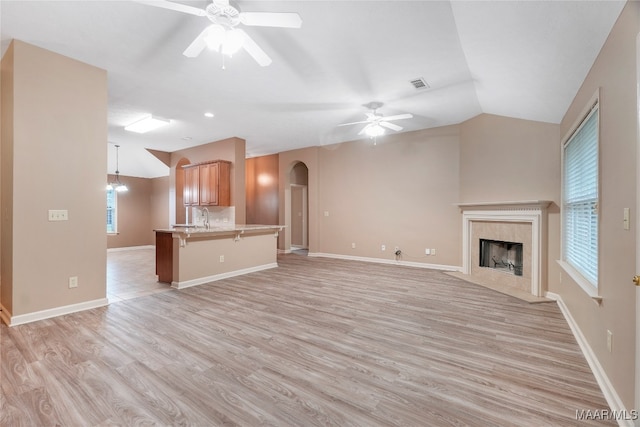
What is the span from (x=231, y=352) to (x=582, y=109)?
3.90 meters

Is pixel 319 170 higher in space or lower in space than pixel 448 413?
higher

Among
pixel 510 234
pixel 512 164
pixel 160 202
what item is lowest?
pixel 510 234

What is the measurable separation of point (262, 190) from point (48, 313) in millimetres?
6027

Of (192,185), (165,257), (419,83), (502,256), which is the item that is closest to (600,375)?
(502,256)

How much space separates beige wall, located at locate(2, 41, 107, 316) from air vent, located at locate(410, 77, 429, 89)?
386cm

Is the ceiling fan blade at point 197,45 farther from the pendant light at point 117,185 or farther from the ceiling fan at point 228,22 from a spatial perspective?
the pendant light at point 117,185

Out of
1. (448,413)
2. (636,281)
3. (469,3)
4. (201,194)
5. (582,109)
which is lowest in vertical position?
(448,413)

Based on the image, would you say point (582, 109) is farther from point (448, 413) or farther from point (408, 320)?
point (448, 413)

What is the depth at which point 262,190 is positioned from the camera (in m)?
8.72

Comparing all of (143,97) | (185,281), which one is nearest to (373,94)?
(143,97)

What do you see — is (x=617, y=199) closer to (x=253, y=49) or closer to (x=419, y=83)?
(x=419, y=83)

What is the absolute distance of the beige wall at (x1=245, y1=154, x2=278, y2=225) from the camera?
8422 millimetres

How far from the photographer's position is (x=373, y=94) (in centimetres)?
410

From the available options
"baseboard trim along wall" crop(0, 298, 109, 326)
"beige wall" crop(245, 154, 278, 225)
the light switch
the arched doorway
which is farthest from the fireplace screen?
"baseboard trim along wall" crop(0, 298, 109, 326)
